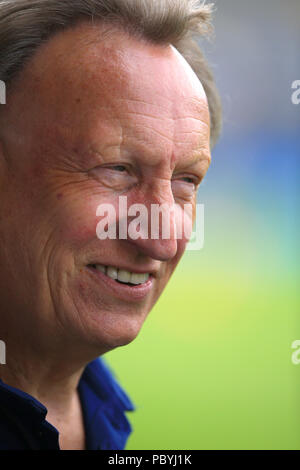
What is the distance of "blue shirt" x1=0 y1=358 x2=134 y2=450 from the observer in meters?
1.27

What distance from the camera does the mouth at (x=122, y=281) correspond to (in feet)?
4.17

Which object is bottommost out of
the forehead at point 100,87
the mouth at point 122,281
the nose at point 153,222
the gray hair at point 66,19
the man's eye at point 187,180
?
the mouth at point 122,281

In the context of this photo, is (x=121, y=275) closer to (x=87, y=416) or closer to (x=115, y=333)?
(x=115, y=333)

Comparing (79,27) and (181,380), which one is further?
(181,380)

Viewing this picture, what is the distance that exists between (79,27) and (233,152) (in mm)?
4269

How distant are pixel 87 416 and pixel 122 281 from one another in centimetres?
62

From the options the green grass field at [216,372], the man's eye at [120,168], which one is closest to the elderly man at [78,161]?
the man's eye at [120,168]

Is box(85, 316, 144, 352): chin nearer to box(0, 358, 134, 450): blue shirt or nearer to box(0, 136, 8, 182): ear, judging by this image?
box(0, 358, 134, 450): blue shirt

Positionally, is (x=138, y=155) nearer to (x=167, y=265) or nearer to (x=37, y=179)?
(x=37, y=179)

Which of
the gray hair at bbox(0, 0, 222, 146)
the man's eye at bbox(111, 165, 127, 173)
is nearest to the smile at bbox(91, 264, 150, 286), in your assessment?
the man's eye at bbox(111, 165, 127, 173)

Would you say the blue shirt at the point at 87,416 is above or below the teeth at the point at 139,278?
below

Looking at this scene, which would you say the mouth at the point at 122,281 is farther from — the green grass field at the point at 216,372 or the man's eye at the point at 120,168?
the green grass field at the point at 216,372
